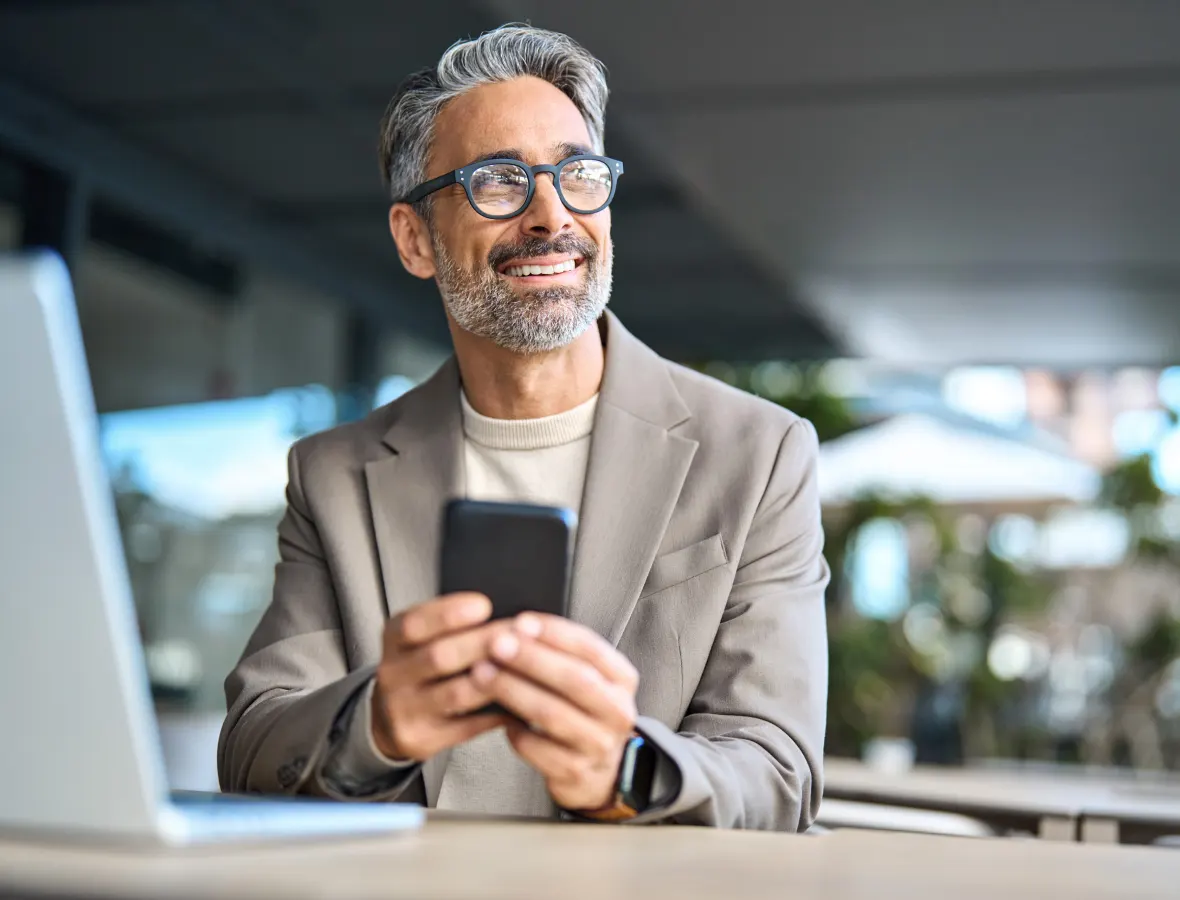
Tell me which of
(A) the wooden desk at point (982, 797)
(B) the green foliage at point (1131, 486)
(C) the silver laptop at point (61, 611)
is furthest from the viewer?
(B) the green foliage at point (1131, 486)

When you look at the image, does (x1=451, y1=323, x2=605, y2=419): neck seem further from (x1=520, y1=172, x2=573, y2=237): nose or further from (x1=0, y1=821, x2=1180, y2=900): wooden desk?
(x1=0, y1=821, x2=1180, y2=900): wooden desk

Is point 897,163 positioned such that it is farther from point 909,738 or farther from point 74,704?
point 909,738

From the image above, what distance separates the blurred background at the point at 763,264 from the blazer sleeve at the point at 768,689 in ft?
9.80

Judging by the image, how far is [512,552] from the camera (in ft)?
3.92

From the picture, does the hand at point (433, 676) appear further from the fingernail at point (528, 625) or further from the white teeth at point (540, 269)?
the white teeth at point (540, 269)

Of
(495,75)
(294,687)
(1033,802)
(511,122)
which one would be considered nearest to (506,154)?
(511,122)

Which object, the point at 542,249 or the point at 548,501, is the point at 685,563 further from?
the point at 542,249

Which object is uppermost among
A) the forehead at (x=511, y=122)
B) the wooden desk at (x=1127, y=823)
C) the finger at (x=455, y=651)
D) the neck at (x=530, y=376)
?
the forehead at (x=511, y=122)

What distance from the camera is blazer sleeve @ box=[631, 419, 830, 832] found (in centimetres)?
136

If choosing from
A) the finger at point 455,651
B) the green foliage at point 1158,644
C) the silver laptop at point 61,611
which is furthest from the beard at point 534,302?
the green foliage at point 1158,644

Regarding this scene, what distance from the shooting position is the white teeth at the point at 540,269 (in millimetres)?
2072

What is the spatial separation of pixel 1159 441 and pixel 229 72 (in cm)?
722

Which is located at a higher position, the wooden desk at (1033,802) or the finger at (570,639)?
the finger at (570,639)

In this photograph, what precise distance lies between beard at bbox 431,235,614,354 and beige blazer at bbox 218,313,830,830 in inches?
3.6
